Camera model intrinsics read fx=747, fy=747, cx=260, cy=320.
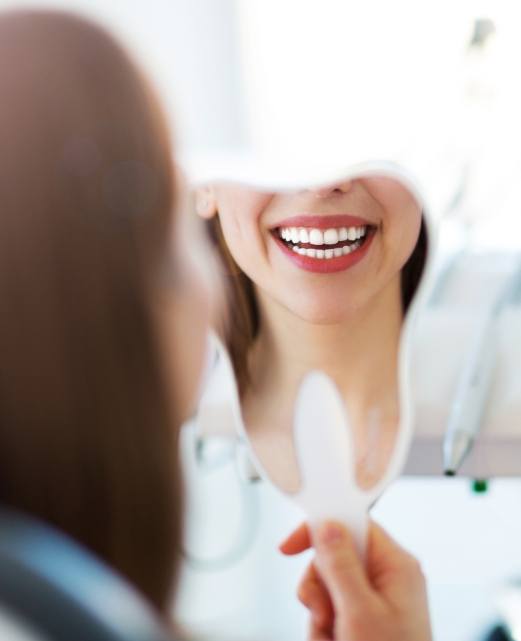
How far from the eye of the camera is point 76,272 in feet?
1.37

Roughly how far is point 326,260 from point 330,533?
22 centimetres

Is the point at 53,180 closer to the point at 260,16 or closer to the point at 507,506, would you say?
the point at 260,16

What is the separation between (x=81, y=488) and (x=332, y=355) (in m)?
0.24

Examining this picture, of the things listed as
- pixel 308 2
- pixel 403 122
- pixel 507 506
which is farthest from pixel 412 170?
pixel 507 506

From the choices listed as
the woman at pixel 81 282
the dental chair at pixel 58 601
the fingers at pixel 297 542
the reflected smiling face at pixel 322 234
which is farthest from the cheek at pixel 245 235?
the dental chair at pixel 58 601

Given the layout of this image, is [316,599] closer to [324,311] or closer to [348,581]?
[348,581]

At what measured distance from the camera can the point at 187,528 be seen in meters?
0.60

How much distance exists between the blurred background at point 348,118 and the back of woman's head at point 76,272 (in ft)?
0.43

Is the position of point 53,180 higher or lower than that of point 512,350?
higher

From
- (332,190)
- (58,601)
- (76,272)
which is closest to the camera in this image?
(58,601)

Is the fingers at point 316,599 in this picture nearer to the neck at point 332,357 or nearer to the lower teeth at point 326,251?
the neck at point 332,357

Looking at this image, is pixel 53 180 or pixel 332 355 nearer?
pixel 53 180

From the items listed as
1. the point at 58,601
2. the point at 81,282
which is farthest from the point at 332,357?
the point at 58,601

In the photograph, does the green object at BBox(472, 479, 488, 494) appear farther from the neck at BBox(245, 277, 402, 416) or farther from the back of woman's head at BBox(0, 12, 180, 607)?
the back of woman's head at BBox(0, 12, 180, 607)
